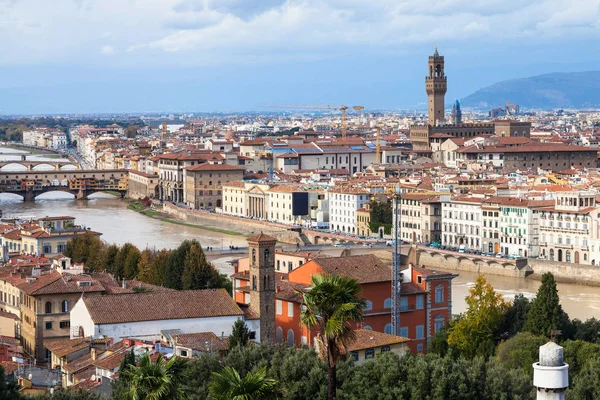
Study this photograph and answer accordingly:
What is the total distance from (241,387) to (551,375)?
2.58m

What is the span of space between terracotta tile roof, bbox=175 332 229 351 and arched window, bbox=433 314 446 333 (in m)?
3.36

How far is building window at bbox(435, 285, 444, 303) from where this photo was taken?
54.3 ft

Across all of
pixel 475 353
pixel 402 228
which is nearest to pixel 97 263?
pixel 475 353

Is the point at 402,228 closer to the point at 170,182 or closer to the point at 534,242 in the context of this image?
the point at 534,242

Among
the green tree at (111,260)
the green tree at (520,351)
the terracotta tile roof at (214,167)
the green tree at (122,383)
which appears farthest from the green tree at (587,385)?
the terracotta tile roof at (214,167)

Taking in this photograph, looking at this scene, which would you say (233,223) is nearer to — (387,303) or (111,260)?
(111,260)

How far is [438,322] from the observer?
16.4 metres

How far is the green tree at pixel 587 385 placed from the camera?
35.5 feet

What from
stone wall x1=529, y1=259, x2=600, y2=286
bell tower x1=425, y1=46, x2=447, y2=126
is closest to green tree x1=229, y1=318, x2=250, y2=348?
stone wall x1=529, y1=259, x2=600, y2=286

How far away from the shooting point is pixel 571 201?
29344mm

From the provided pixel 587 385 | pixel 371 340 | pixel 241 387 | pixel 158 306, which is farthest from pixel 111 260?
pixel 241 387

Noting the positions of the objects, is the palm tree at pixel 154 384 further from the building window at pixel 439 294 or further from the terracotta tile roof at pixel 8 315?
the terracotta tile roof at pixel 8 315

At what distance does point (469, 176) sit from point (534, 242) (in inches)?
369

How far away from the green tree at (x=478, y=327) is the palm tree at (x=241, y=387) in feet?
24.8
